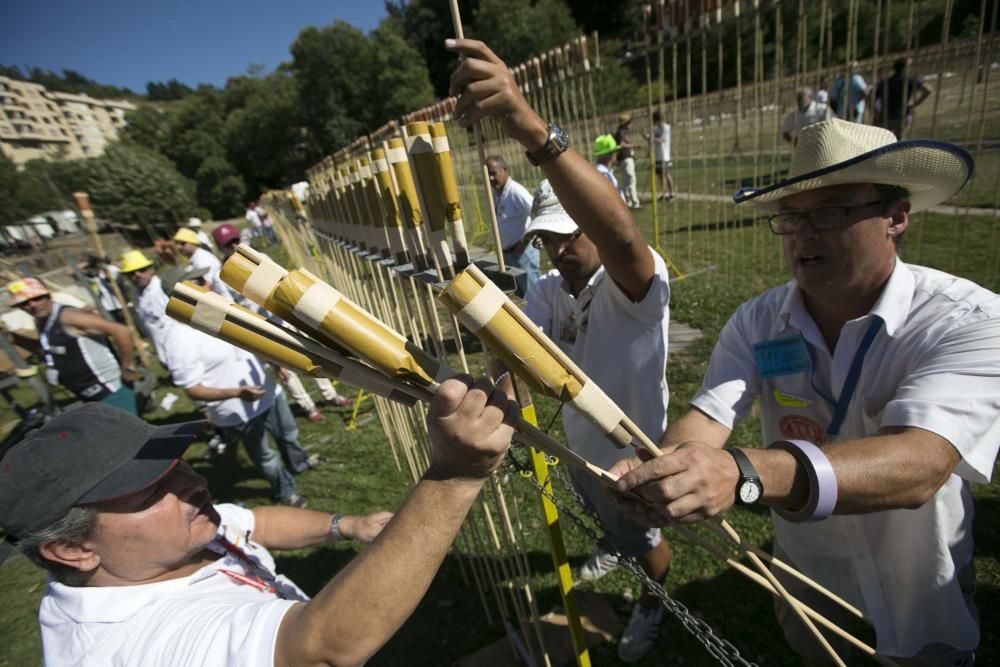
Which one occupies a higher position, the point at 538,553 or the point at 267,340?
the point at 267,340

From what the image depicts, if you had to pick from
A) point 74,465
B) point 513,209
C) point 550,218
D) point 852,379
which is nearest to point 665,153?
point 513,209

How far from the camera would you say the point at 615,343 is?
7.08ft

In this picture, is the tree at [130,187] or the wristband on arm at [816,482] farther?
the tree at [130,187]

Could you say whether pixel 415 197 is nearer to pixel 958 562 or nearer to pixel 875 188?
pixel 875 188

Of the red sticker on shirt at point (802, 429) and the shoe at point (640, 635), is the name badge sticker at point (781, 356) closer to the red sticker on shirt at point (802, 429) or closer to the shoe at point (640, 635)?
the red sticker on shirt at point (802, 429)

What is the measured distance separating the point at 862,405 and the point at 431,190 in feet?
5.24

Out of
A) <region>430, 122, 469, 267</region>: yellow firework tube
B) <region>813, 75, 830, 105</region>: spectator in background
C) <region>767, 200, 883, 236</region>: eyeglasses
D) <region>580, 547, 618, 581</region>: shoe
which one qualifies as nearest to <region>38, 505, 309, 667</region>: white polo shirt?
<region>430, 122, 469, 267</region>: yellow firework tube

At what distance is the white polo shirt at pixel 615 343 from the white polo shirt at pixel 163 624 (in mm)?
1333

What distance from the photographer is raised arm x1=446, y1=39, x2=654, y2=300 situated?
1.32m

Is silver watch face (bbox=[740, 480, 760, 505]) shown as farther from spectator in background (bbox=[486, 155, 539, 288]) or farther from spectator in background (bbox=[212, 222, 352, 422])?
spectator in background (bbox=[212, 222, 352, 422])

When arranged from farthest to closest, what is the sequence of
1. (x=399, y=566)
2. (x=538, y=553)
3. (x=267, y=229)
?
(x=267, y=229) < (x=538, y=553) < (x=399, y=566)

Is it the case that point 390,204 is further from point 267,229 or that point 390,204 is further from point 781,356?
point 267,229

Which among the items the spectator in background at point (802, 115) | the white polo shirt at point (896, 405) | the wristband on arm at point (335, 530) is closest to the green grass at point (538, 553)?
the wristband on arm at point (335, 530)

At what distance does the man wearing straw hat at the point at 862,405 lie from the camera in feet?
3.77
